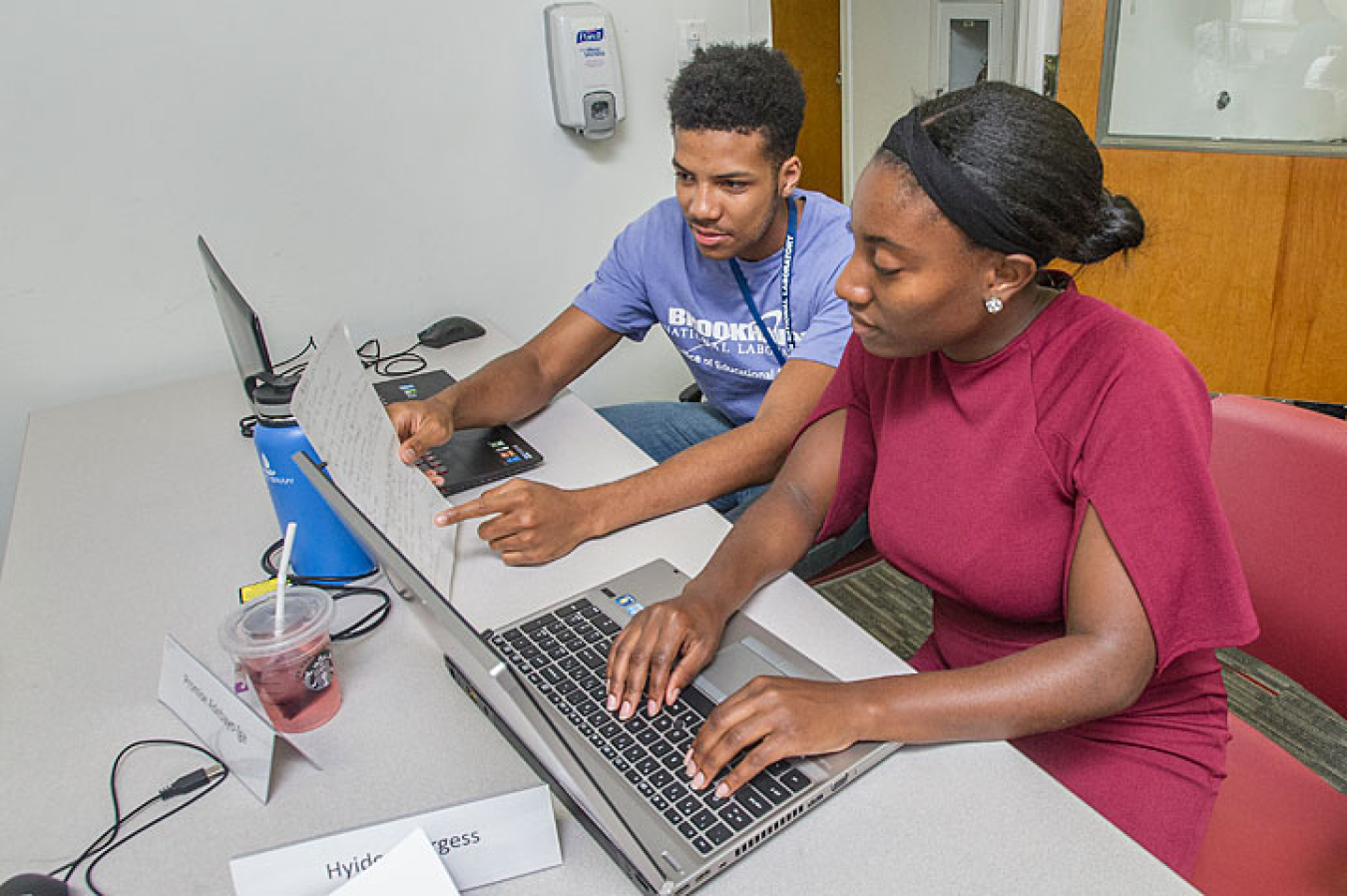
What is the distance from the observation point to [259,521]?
50.3 inches

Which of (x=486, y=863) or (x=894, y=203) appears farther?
(x=894, y=203)

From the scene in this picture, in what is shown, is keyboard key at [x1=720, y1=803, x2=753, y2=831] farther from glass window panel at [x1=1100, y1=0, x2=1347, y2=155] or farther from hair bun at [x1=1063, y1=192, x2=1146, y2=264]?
glass window panel at [x1=1100, y1=0, x2=1347, y2=155]

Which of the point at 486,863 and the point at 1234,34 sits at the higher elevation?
the point at 1234,34

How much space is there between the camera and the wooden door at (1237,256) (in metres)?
Answer: 2.41

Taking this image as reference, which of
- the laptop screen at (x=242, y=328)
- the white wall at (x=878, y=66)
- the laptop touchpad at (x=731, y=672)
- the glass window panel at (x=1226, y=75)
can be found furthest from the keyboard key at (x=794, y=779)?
the white wall at (x=878, y=66)

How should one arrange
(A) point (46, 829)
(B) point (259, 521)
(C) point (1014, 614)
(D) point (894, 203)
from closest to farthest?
(A) point (46, 829) < (D) point (894, 203) < (C) point (1014, 614) < (B) point (259, 521)

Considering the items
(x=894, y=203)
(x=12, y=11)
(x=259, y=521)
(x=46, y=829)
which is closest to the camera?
(x=46, y=829)

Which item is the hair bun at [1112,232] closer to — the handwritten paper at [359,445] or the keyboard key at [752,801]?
the keyboard key at [752,801]

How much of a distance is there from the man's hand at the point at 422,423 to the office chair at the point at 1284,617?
102 cm

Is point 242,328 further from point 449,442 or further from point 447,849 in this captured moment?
point 447,849

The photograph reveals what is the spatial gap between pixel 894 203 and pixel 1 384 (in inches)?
69.8

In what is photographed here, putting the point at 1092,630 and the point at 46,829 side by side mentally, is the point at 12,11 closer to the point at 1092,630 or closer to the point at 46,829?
the point at 46,829

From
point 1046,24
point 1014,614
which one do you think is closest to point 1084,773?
point 1014,614

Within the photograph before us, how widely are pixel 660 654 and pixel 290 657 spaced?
1.11 ft
